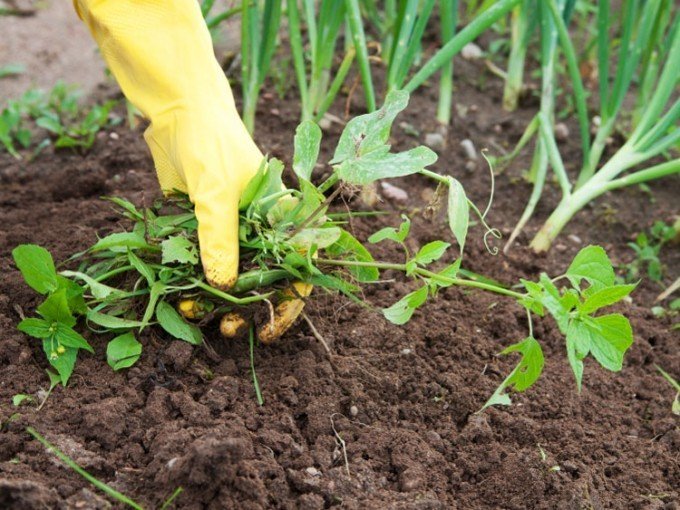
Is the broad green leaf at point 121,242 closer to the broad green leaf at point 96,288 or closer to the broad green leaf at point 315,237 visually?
the broad green leaf at point 96,288

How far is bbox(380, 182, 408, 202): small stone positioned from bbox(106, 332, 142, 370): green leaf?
0.78 metres

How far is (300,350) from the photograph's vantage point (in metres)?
1.50

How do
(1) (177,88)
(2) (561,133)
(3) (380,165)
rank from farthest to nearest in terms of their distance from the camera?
(2) (561,133) < (1) (177,88) < (3) (380,165)

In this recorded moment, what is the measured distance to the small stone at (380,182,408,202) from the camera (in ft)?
6.61

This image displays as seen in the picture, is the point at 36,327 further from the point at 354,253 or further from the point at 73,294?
the point at 354,253

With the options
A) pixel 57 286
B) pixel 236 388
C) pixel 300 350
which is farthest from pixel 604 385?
pixel 57 286

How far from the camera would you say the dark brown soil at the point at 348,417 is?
4.06 feet

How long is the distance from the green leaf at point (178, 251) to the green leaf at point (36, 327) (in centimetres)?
21

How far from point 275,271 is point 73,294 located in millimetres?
311

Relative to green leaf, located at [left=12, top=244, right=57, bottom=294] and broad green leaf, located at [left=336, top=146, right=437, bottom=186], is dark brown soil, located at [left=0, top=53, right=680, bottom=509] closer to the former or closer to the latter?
green leaf, located at [left=12, top=244, right=57, bottom=294]

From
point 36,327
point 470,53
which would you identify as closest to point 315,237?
point 36,327

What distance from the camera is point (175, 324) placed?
1.42 metres

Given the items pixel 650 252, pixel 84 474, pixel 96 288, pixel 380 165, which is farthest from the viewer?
pixel 650 252

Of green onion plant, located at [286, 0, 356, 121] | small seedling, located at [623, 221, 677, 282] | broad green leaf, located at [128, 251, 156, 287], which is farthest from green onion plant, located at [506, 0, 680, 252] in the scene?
broad green leaf, located at [128, 251, 156, 287]
